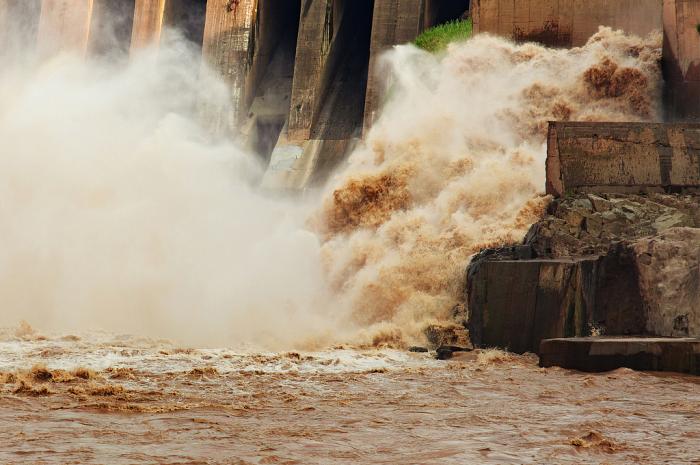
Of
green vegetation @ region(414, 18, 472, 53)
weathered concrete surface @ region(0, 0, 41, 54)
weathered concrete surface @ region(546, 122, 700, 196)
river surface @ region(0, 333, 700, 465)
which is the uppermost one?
weathered concrete surface @ region(0, 0, 41, 54)

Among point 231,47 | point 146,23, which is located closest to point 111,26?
point 146,23

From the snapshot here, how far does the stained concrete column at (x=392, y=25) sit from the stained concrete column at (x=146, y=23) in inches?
227

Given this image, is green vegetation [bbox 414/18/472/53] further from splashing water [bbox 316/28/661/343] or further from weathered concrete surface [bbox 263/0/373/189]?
weathered concrete surface [bbox 263/0/373/189]

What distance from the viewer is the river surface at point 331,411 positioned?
4840 millimetres

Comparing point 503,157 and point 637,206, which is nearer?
point 637,206

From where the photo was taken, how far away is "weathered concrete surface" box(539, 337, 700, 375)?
308 inches

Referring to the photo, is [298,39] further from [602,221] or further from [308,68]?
[602,221]

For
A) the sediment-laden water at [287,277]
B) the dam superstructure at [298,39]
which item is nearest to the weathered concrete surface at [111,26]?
the dam superstructure at [298,39]

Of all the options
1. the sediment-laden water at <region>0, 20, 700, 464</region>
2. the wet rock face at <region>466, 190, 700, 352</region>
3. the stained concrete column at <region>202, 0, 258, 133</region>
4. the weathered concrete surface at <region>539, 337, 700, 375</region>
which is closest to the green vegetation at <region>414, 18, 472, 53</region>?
the sediment-laden water at <region>0, 20, 700, 464</region>

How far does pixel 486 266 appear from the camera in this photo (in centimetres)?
1022

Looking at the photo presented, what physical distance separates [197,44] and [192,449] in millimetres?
20386

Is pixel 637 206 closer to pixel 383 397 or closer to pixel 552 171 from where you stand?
pixel 552 171

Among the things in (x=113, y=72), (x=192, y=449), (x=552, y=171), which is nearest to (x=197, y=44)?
(x=113, y=72)

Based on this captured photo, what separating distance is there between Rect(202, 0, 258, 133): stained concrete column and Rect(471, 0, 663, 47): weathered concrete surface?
6289mm
